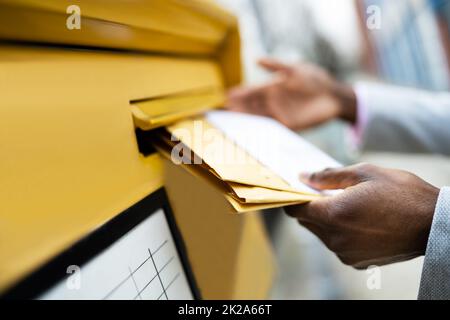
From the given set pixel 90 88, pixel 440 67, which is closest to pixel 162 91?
pixel 90 88

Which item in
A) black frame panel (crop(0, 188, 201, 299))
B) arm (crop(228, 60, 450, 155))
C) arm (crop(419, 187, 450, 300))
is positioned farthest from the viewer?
arm (crop(228, 60, 450, 155))

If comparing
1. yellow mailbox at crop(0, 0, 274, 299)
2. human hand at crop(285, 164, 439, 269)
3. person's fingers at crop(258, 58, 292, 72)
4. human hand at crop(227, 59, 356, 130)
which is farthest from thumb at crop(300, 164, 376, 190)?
person's fingers at crop(258, 58, 292, 72)

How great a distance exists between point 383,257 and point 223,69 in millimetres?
598

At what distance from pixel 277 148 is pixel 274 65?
20.7 inches

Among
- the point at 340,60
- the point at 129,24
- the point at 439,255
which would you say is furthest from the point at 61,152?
the point at 340,60

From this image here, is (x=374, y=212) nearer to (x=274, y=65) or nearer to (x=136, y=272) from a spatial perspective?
(x=136, y=272)

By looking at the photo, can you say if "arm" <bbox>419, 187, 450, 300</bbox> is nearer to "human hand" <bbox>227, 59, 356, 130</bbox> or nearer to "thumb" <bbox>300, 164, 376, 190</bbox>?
"thumb" <bbox>300, 164, 376, 190</bbox>

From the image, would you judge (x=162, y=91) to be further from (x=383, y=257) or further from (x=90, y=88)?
(x=383, y=257)

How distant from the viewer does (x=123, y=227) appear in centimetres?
41

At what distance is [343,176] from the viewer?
0.53 meters

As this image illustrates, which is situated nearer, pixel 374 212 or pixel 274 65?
pixel 374 212

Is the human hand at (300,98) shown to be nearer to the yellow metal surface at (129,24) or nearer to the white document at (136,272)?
the yellow metal surface at (129,24)

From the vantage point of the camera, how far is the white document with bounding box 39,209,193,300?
1.14ft
